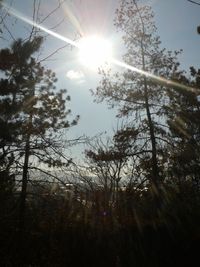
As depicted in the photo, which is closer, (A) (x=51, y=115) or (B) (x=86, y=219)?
(B) (x=86, y=219)

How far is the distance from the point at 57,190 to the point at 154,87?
6749 millimetres

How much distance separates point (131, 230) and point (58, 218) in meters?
2.83

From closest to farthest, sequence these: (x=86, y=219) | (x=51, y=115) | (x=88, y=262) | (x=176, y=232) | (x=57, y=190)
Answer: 1. (x=88, y=262)
2. (x=176, y=232)
3. (x=86, y=219)
4. (x=57, y=190)
5. (x=51, y=115)

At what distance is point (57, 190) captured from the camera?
14.6 m

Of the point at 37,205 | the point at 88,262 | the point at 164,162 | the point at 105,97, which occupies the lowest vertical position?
the point at 88,262

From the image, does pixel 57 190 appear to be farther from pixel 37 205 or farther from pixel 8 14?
pixel 8 14

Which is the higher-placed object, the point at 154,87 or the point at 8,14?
the point at 154,87

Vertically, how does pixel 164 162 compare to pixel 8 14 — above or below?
above

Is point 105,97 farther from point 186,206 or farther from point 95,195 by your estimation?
point 186,206

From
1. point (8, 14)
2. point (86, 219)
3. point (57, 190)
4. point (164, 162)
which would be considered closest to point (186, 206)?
point (164, 162)

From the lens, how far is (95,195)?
15211mm

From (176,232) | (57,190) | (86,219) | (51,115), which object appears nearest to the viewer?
(176,232)

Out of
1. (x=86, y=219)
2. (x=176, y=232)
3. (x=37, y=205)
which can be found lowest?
(x=176, y=232)

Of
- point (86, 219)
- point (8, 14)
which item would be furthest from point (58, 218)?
point (8, 14)
